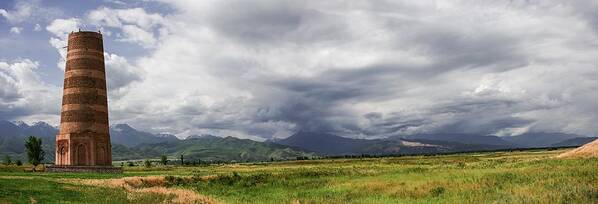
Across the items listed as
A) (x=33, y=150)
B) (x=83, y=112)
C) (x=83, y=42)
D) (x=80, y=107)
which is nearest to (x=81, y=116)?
(x=83, y=112)

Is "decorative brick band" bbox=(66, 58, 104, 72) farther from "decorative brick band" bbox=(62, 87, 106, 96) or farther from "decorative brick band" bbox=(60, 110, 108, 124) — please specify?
"decorative brick band" bbox=(60, 110, 108, 124)

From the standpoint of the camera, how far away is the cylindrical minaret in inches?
2734

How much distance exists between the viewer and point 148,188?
42969 mm

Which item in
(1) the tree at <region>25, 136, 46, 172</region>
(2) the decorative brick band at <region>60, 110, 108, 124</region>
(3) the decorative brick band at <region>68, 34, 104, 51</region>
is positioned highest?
(3) the decorative brick band at <region>68, 34, 104, 51</region>

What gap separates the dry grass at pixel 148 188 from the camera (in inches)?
1283

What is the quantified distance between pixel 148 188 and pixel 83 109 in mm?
32632

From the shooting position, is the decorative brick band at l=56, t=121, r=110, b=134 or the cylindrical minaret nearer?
the decorative brick band at l=56, t=121, r=110, b=134

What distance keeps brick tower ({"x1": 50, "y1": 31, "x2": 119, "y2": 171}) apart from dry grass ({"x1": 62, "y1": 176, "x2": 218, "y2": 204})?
23.7 m

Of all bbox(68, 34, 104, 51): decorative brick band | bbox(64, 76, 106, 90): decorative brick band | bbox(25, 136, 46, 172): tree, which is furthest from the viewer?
bbox(25, 136, 46, 172): tree

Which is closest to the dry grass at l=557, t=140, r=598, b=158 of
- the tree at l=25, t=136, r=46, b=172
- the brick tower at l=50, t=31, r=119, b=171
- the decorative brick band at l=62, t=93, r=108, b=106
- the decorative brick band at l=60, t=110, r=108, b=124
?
the brick tower at l=50, t=31, r=119, b=171

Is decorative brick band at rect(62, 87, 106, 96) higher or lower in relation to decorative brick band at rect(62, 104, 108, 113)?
higher

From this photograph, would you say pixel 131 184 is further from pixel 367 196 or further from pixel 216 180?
pixel 367 196

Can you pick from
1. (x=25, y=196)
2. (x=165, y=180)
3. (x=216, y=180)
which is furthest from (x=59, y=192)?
(x=216, y=180)

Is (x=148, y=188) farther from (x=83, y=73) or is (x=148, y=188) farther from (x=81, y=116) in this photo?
(x=83, y=73)
